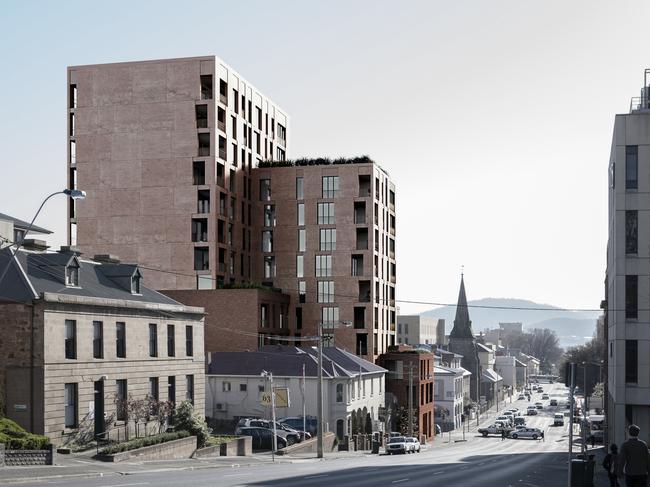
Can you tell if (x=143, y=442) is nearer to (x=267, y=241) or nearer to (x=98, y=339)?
(x=98, y=339)

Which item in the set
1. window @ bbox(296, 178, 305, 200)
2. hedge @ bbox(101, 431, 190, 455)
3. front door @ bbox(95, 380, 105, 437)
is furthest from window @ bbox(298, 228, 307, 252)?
front door @ bbox(95, 380, 105, 437)

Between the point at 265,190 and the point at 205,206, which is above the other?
the point at 265,190

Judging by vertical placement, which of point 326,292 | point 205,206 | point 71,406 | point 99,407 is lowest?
point 99,407

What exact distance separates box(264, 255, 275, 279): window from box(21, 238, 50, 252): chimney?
5640 centimetres

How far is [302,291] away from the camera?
346 ft

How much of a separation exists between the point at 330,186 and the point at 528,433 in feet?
141

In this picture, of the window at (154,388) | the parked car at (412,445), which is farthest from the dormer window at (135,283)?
the parked car at (412,445)

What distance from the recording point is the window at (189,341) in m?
57.9

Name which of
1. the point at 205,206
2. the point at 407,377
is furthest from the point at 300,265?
the point at 407,377

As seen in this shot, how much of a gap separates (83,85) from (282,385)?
41.2m

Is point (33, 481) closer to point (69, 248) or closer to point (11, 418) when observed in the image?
point (11, 418)

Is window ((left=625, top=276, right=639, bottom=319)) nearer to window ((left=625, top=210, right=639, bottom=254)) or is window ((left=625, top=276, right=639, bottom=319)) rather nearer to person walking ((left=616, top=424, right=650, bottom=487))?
Result: window ((left=625, top=210, right=639, bottom=254))

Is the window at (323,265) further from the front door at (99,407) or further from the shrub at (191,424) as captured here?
the front door at (99,407)

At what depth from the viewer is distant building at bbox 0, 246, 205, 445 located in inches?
1698
